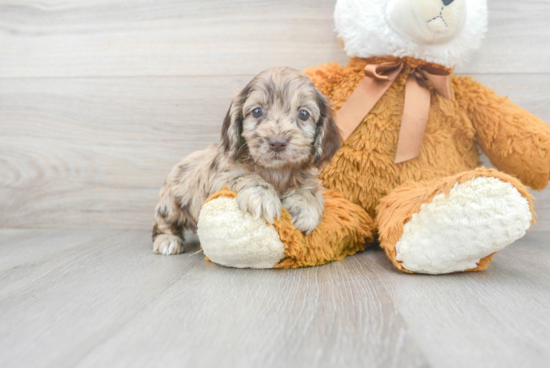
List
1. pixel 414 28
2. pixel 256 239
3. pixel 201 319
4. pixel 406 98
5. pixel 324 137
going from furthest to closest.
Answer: pixel 406 98, pixel 414 28, pixel 324 137, pixel 256 239, pixel 201 319

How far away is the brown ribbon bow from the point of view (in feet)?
5.45

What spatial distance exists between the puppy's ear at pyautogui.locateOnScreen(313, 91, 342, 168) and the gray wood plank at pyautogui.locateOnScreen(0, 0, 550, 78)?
2.35ft

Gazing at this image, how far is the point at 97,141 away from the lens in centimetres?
227

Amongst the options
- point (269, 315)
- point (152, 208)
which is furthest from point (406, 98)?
point (152, 208)

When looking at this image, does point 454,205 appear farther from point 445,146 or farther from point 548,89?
point 548,89

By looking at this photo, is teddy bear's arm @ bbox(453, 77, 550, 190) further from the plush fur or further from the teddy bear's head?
the plush fur

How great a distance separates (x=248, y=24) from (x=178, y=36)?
37cm

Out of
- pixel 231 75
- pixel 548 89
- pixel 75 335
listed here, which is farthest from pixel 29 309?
pixel 548 89

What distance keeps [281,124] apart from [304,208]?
11.5 inches

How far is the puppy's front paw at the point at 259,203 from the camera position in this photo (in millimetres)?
1327

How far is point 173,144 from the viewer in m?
2.22

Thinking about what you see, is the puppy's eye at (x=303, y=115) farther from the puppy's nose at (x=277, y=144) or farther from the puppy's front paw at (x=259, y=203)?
the puppy's front paw at (x=259, y=203)

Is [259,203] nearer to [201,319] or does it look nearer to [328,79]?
[201,319]

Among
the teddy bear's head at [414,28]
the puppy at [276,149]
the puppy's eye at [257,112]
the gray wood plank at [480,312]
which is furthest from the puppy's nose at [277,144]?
the teddy bear's head at [414,28]
